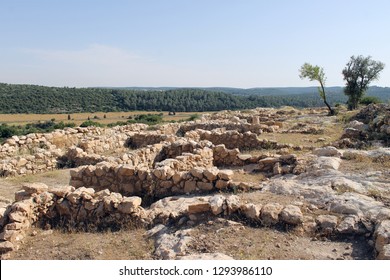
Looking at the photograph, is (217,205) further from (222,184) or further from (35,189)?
(35,189)

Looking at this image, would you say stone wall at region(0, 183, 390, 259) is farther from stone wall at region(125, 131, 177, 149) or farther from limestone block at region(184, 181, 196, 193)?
stone wall at region(125, 131, 177, 149)

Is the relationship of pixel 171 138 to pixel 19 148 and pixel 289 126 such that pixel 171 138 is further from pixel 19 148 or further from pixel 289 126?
pixel 289 126

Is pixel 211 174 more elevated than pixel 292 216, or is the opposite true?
pixel 211 174

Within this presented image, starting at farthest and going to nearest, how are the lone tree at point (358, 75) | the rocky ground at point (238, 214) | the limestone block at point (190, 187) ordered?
the lone tree at point (358, 75)
the limestone block at point (190, 187)
the rocky ground at point (238, 214)

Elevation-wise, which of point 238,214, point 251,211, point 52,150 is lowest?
point 52,150

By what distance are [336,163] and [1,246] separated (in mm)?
7852

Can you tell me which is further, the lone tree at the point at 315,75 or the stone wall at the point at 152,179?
the lone tree at the point at 315,75

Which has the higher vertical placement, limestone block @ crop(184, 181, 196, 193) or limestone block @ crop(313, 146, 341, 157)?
limestone block @ crop(313, 146, 341, 157)

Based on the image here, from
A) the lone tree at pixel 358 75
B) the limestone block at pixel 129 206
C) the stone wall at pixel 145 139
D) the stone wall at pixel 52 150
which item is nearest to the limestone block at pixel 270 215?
the limestone block at pixel 129 206

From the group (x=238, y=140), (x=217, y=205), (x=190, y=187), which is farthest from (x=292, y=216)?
(x=238, y=140)

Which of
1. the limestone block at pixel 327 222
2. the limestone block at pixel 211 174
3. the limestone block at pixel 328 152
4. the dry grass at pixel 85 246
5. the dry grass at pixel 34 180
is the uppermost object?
the limestone block at pixel 328 152

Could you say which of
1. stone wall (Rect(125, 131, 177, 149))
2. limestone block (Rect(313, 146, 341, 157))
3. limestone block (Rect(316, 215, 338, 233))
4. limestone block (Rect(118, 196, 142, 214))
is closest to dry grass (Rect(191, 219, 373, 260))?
limestone block (Rect(316, 215, 338, 233))

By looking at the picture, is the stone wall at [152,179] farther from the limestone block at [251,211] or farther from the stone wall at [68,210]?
the limestone block at [251,211]

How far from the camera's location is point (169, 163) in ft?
28.7
